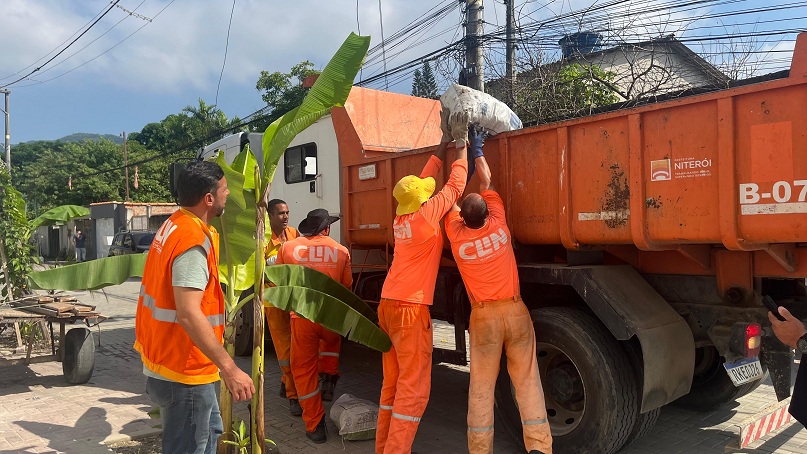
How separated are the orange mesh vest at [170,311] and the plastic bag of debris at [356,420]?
203 cm

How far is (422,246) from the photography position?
411 cm

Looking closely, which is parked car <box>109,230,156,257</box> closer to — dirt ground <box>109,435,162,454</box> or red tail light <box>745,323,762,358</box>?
dirt ground <box>109,435,162,454</box>

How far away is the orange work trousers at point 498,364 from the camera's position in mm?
3783

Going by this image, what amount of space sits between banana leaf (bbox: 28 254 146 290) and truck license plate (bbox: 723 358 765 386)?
3796 millimetres

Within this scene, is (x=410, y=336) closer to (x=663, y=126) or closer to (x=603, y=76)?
(x=663, y=126)

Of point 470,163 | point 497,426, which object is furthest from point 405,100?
point 497,426

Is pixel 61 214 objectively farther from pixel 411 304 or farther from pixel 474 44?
pixel 474 44

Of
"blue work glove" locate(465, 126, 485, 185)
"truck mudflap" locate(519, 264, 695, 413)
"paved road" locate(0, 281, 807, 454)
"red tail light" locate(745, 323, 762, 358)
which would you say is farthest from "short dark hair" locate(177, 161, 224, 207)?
"red tail light" locate(745, 323, 762, 358)

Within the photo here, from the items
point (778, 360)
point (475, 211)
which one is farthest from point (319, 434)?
point (778, 360)

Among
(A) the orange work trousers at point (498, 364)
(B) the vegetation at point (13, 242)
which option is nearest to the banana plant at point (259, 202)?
(A) the orange work trousers at point (498, 364)

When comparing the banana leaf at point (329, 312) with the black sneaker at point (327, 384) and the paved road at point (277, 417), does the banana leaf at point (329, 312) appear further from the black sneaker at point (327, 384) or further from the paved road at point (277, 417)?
the black sneaker at point (327, 384)

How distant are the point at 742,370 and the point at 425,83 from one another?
8965mm

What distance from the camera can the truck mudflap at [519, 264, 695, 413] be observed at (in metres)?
3.56

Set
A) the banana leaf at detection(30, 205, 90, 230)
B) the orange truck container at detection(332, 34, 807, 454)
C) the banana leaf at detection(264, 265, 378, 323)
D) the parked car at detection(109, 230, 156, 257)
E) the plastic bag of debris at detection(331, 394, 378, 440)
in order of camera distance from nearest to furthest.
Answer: the orange truck container at detection(332, 34, 807, 454) < the banana leaf at detection(264, 265, 378, 323) < the plastic bag of debris at detection(331, 394, 378, 440) < the banana leaf at detection(30, 205, 90, 230) < the parked car at detection(109, 230, 156, 257)
